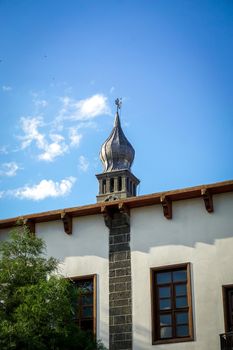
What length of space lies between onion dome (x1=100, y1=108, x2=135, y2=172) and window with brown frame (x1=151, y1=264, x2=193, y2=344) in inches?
2476

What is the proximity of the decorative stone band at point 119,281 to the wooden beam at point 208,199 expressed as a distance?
2510 mm

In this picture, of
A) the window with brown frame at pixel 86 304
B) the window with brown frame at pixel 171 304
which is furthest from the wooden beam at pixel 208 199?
the window with brown frame at pixel 86 304

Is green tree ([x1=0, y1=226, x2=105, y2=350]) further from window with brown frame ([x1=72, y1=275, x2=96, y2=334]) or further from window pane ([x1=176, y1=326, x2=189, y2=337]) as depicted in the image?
window pane ([x1=176, y1=326, x2=189, y2=337])

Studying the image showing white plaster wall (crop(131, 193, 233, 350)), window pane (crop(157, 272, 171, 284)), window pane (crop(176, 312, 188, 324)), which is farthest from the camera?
window pane (crop(157, 272, 171, 284))

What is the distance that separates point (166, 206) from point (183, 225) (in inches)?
28.8

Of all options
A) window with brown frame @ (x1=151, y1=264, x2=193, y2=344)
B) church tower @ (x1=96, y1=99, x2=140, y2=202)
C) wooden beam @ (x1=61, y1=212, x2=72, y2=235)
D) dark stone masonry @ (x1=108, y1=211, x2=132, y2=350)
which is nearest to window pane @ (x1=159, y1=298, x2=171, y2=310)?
window with brown frame @ (x1=151, y1=264, x2=193, y2=344)

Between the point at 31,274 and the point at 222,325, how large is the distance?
524 centimetres

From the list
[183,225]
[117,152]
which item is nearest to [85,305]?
[183,225]

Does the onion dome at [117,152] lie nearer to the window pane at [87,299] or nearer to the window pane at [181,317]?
the window pane at [87,299]

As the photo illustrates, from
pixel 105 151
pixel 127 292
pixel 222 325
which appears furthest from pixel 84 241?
pixel 105 151

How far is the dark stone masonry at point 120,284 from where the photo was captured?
20078 mm

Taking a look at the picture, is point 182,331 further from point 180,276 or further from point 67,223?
point 67,223

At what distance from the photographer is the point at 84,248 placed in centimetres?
2172

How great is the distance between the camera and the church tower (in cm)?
8356
